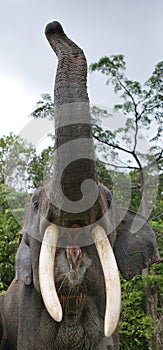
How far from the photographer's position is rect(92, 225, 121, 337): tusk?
10.3 ft

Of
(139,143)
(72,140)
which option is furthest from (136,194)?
(72,140)

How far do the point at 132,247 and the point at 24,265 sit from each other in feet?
2.97

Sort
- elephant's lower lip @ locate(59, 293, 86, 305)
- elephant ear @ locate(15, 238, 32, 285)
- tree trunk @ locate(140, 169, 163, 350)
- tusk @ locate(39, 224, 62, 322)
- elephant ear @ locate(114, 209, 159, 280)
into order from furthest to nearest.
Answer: tree trunk @ locate(140, 169, 163, 350), elephant ear @ locate(114, 209, 159, 280), elephant ear @ locate(15, 238, 32, 285), elephant's lower lip @ locate(59, 293, 86, 305), tusk @ locate(39, 224, 62, 322)

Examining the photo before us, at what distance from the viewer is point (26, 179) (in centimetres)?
445

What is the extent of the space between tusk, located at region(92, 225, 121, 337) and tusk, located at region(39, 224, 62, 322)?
0.28 m

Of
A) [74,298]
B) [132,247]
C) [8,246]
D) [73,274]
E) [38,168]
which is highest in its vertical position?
[8,246]

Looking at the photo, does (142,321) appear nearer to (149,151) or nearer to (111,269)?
(149,151)

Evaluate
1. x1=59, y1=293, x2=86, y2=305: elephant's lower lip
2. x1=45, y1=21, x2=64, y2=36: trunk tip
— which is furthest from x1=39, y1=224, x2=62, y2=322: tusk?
x1=45, y1=21, x2=64, y2=36: trunk tip

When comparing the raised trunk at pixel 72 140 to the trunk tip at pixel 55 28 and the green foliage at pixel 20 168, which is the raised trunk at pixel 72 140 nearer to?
the trunk tip at pixel 55 28

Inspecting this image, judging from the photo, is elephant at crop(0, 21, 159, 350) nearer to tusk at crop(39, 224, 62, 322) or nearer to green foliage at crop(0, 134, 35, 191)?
tusk at crop(39, 224, 62, 322)

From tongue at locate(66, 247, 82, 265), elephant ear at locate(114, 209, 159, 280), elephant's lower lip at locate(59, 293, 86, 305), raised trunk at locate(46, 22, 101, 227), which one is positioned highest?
raised trunk at locate(46, 22, 101, 227)

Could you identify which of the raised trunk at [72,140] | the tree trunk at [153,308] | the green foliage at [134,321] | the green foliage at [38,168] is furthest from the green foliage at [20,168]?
the green foliage at [134,321]

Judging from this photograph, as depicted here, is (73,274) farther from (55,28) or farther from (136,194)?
(136,194)

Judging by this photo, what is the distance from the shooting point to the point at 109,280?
3207 mm
